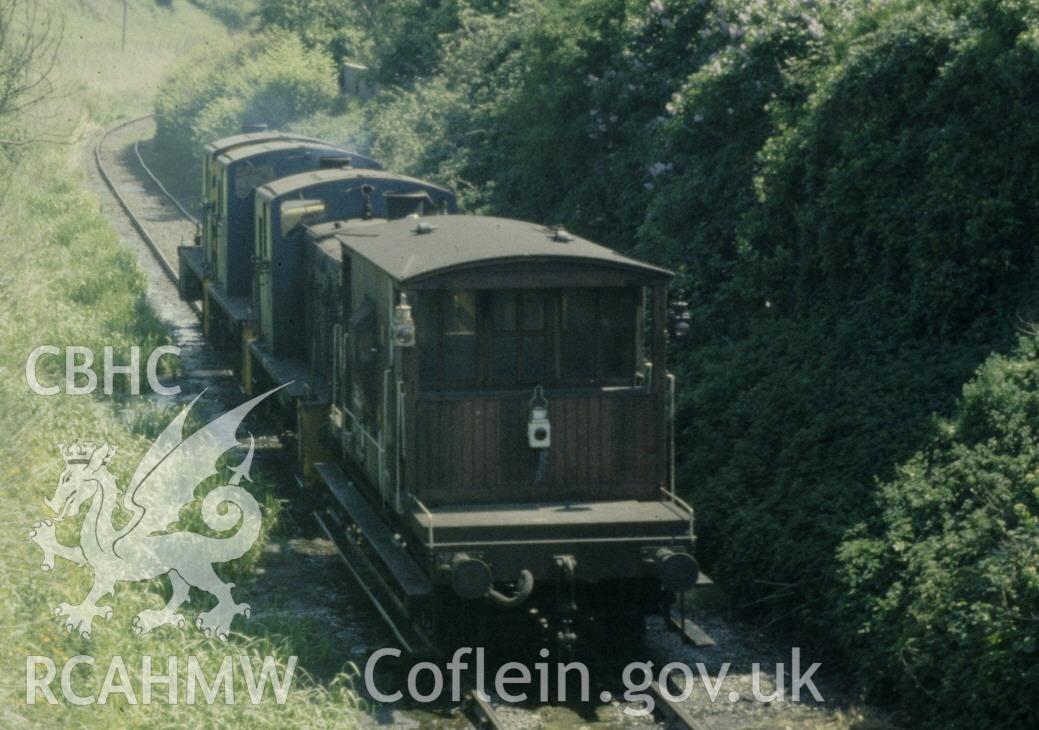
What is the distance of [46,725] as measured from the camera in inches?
346

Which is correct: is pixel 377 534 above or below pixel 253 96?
below

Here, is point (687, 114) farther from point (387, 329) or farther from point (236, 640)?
point (236, 640)

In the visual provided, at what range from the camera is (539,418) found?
35.2ft

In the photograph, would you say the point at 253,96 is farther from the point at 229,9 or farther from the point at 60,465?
the point at 229,9

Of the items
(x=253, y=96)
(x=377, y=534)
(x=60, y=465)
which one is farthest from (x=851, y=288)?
(x=253, y=96)

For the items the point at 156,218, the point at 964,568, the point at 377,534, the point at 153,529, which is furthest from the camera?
the point at 156,218

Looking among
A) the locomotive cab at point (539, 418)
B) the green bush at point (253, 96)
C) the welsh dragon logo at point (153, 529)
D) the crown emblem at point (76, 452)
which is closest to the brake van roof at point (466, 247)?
the locomotive cab at point (539, 418)

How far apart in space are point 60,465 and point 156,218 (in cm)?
2374

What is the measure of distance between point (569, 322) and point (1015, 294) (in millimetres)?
4543

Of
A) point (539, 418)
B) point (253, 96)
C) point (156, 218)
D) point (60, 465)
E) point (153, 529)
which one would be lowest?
point (153, 529)

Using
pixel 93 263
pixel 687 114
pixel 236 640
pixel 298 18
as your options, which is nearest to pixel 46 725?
pixel 236 640

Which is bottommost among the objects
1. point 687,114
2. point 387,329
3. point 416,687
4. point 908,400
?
point 416,687

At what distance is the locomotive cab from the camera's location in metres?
10.4

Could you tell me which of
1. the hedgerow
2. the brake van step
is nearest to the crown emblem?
the brake van step
